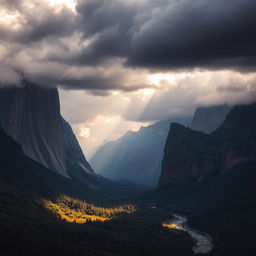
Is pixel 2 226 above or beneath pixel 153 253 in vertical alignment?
above

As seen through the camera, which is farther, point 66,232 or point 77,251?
point 66,232

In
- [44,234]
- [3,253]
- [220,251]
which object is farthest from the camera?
[220,251]

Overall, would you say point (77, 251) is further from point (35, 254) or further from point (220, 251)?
point (220, 251)

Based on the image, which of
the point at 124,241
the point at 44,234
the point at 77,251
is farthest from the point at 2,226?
the point at 124,241

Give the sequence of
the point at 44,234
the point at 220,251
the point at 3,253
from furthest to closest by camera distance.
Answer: the point at 220,251 → the point at 44,234 → the point at 3,253

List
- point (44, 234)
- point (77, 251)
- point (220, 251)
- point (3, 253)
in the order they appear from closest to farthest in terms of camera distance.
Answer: point (3, 253) < point (77, 251) < point (44, 234) < point (220, 251)

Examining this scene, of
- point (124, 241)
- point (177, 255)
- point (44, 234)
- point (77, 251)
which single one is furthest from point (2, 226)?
point (177, 255)

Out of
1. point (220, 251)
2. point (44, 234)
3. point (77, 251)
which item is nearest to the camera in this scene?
point (77, 251)

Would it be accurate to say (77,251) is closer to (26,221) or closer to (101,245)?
(101,245)

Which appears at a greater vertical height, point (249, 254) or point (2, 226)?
point (2, 226)
